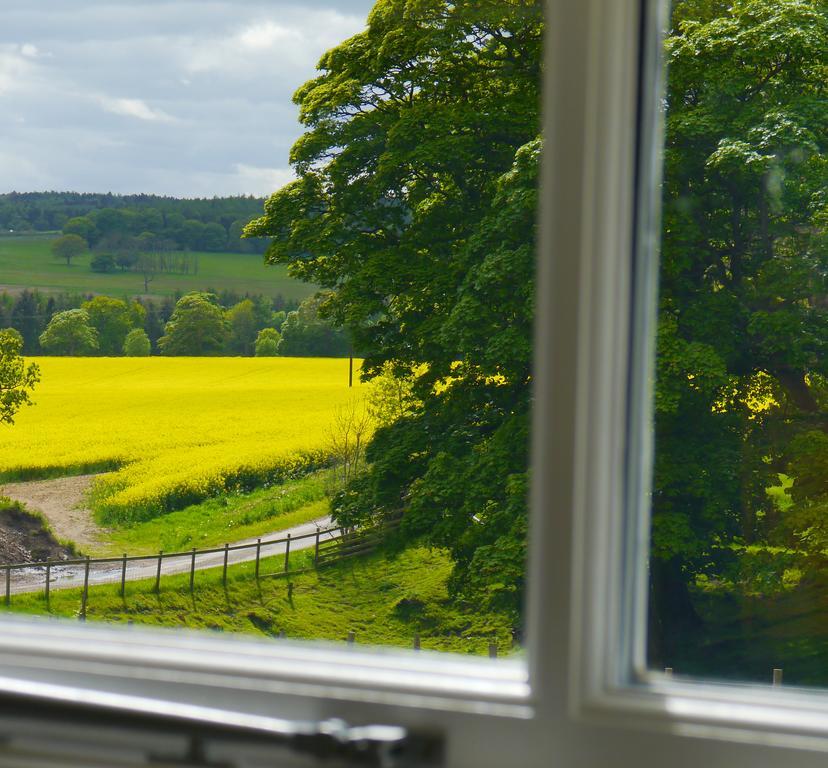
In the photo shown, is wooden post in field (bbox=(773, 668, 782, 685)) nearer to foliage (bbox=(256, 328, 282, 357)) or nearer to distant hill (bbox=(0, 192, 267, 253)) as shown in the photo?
foliage (bbox=(256, 328, 282, 357))

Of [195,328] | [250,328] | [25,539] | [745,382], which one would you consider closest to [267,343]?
[250,328]

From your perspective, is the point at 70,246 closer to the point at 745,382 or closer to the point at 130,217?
the point at 130,217

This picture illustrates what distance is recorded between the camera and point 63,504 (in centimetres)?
163

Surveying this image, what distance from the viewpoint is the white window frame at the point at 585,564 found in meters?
0.67

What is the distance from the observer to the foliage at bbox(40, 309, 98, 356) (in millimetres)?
1523

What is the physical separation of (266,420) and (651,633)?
2.63 feet

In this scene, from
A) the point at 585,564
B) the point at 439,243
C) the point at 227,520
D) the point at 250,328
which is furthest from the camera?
the point at 439,243

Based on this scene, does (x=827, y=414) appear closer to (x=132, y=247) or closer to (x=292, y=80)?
(x=292, y=80)

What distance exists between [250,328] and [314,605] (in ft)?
1.68

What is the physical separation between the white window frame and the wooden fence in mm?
822

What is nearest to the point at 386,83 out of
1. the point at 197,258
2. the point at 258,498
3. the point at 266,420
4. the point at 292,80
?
the point at 292,80

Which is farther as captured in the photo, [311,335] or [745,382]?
[311,335]

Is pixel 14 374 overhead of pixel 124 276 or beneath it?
beneath

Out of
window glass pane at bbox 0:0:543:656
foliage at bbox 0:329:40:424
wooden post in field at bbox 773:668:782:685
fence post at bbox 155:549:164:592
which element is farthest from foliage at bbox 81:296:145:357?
wooden post in field at bbox 773:668:782:685
